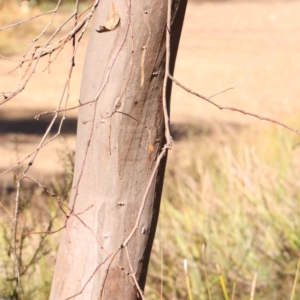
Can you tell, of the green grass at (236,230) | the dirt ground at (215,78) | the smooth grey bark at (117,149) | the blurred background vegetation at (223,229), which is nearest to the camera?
the smooth grey bark at (117,149)

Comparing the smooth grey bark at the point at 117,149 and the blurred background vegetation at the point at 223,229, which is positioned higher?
the smooth grey bark at the point at 117,149

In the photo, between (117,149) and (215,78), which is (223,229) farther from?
(215,78)

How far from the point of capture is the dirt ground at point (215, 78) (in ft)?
23.2

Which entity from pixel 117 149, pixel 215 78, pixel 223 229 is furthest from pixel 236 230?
pixel 215 78

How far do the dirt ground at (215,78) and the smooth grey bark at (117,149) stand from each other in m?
3.13

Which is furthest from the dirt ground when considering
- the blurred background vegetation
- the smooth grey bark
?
the smooth grey bark

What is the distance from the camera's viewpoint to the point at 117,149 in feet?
5.17

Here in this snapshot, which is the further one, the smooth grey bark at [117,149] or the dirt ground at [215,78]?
the dirt ground at [215,78]

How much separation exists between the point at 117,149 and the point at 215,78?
8.34m

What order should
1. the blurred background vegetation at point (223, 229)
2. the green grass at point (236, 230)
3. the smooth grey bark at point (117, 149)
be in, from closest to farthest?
the smooth grey bark at point (117, 149) < the blurred background vegetation at point (223, 229) < the green grass at point (236, 230)

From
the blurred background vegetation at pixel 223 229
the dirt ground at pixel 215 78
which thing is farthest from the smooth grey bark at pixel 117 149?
the dirt ground at pixel 215 78

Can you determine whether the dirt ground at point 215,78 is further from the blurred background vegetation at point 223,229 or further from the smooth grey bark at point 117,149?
the smooth grey bark at point 117,149

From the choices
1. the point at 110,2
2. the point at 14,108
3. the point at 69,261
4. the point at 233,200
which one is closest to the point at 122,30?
the point at 110,2

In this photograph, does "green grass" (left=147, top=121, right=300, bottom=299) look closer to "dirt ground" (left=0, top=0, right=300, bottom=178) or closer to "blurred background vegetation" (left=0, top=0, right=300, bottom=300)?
"blurred background vegetation" (left=0, top=0, right=300, bottom=300)
